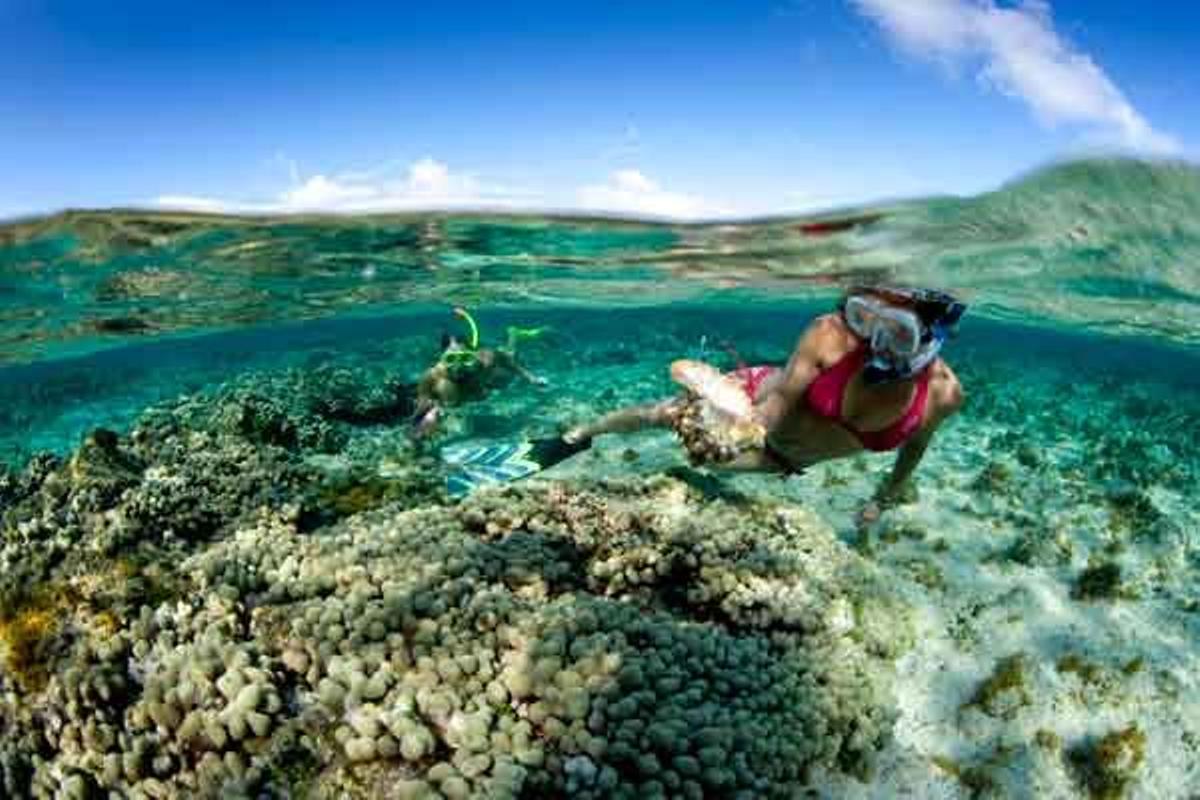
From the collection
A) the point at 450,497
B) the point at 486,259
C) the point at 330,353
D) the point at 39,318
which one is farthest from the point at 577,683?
the point at 330,353

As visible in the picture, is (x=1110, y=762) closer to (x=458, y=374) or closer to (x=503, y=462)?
(x=503, y=462)

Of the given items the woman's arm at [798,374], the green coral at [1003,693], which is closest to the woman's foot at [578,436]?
the woman's arm at [798,374]

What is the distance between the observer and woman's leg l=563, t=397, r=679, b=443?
7242mm

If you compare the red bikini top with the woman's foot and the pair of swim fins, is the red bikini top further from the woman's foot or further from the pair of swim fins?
the pair of swim fins

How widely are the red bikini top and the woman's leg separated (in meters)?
1.44

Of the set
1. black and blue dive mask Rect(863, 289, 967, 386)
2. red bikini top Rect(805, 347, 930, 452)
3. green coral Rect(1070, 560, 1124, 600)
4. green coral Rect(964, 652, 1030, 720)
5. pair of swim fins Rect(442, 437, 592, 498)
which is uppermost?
black and blue dive mask Rect(863, 289, 967, 386)

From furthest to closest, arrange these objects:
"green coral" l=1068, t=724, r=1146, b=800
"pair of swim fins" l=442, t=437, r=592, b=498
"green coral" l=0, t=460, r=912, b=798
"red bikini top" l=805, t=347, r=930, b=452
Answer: "pair of swim fins" l=442, t=437, r=592, b=498
"red bikini top" l=805, t=347, r=930, b=452
"green coral" l=1068, t=724, r=1146, b=800
"green coral" l=0, t=460, r=912, b=798

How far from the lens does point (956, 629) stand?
7.17m

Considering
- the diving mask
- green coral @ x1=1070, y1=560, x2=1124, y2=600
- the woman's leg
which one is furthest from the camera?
green coral @ x1=1070, y1=560, x2=1124, y2=600

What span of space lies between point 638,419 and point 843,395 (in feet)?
8.39

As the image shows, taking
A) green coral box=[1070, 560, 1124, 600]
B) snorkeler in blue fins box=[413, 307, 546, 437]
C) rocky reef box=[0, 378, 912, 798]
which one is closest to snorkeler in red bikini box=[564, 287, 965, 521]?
rocky reef box=[0, 378, 912, 798]

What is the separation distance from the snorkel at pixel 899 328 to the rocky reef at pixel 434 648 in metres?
2.20

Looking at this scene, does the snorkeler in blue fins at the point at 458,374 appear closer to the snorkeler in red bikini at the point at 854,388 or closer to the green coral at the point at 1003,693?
the snorkeler in red bikini at the point at 854,388

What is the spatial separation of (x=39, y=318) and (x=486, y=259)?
1427cm
